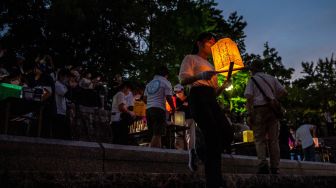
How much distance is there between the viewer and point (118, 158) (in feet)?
16.2

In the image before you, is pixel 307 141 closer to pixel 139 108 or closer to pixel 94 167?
pixel 139 108

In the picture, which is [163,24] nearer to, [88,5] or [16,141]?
[88,5]

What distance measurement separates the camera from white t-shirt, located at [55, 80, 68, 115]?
753cm

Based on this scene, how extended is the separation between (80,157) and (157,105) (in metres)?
3.38

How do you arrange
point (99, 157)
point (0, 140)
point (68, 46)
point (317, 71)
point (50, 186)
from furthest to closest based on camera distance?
point (317, 71) → point (68, 46) → point (99, 157) → point (0, 140) → point (50, 186)

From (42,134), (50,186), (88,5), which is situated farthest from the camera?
(88,5)

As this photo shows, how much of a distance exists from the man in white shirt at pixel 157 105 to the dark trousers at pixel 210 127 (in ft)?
10.2

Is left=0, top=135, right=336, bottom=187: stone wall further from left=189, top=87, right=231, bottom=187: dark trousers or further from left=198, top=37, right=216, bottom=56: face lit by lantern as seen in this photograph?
left=198, top=37, right=216, bottom=56: face lit by lantern

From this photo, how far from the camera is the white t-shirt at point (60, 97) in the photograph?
753 centimetres

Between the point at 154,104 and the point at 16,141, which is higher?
the point at 154,104

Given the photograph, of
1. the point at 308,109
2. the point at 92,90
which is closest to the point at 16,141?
the point at 92,90

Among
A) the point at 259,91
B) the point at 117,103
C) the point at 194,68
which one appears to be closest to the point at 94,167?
the point at 194,68

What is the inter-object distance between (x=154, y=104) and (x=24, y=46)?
1277 centimetres

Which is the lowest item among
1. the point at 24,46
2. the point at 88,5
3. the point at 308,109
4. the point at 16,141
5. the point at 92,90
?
the point at 16,141
